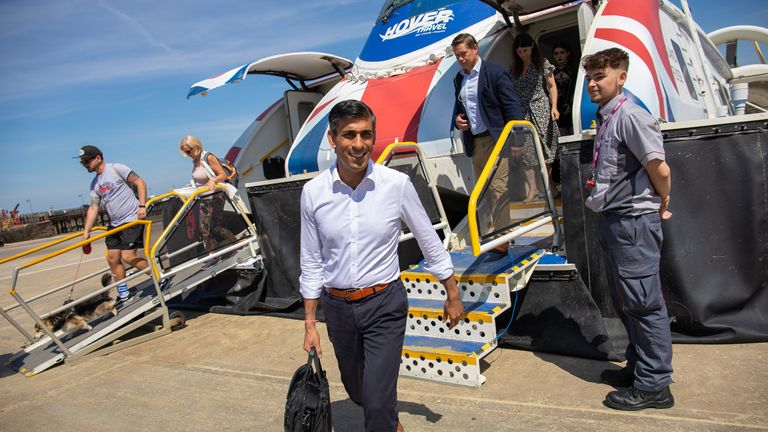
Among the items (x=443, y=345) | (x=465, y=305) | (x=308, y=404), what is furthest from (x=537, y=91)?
(x=308, y=404)

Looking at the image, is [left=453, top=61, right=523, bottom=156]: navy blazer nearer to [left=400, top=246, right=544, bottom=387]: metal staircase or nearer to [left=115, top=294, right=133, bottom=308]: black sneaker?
[left=400, top=246, right=544, bottom=387]: metal staircase

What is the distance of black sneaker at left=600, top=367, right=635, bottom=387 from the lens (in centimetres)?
363

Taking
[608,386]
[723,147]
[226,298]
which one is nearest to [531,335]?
[608,386]

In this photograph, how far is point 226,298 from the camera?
7113 millimetres

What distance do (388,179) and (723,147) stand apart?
278 cm

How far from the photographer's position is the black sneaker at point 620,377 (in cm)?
363

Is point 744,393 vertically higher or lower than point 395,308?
lower

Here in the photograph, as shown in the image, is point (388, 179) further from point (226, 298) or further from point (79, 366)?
point (226, 298)

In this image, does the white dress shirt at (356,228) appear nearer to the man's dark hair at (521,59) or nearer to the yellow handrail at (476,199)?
the yellow handrail at (476,199)

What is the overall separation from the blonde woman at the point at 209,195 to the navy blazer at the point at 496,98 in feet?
11.7

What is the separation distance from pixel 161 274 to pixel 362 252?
4.44m

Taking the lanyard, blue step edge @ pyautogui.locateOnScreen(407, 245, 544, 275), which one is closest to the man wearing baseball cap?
blue step edge @ pyautogui.locateOnScreen(407, 245, 544, 275)

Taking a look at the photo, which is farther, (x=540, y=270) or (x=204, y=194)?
(x=204, y=194)

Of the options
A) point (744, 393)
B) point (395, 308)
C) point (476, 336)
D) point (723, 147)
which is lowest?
point (744, 393)
